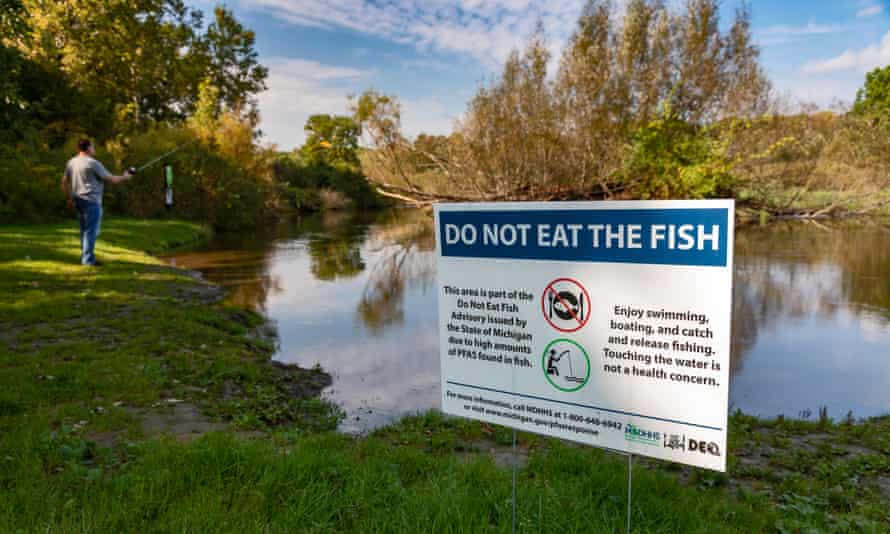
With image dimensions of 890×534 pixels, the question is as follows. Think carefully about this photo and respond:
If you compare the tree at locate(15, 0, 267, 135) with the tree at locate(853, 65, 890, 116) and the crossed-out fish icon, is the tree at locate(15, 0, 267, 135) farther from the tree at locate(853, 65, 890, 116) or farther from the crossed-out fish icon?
the tree at locate(853, 65, 890, 116)

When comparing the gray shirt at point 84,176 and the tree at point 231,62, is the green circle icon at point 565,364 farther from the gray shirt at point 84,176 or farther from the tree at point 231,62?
the tree at point 231,62

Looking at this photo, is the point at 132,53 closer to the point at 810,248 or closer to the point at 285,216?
the point at 285,216

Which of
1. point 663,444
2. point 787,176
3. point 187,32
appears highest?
point 187,32

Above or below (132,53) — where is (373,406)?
below

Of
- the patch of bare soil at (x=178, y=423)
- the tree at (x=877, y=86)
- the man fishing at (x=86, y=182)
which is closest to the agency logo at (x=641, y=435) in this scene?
the patch of bare soil at (x=178, y=423)

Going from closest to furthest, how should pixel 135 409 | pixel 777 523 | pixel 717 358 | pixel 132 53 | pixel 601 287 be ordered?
pixel 717 358
pixel 601 287
pixel 777 523
pixel 135 409
pixel 132 53

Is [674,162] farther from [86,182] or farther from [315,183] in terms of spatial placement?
[315,183]

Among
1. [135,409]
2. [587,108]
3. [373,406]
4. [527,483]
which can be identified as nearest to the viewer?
[527,483]

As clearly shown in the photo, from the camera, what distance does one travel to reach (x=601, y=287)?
7.13 feet

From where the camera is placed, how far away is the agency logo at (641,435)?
6.84ft

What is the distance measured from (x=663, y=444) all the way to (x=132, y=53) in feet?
127

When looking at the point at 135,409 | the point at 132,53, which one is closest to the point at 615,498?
the point at 135,409

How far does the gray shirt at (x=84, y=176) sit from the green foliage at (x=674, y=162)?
13831mm

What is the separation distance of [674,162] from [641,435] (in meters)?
17.5
